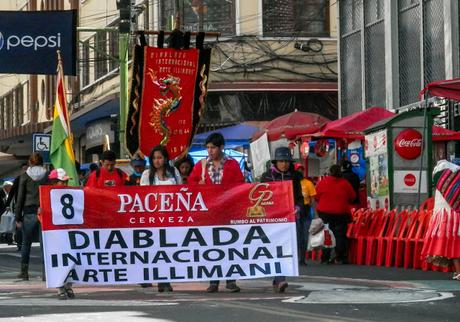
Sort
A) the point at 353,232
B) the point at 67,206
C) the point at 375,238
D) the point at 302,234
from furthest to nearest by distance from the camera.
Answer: the point at 353,232
the point at 375,238
the point at 302,234
the point at 67,206

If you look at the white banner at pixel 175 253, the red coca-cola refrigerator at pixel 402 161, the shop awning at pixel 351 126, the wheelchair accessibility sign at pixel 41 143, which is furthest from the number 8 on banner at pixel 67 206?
the wheelchair accessibility sign at pixel 41 143

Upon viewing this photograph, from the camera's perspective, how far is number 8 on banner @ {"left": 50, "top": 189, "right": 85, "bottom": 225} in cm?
1304

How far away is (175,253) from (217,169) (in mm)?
1091

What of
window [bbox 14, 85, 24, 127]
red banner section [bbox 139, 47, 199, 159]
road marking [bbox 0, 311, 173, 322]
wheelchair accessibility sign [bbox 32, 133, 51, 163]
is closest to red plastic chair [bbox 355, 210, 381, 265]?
red banner section [bbox 139, 47, 199, 159]

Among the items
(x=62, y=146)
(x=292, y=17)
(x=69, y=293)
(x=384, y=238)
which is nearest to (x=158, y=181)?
(x=69, y=293)

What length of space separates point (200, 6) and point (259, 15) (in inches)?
64.7

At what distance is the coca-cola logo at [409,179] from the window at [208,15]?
14.4 m

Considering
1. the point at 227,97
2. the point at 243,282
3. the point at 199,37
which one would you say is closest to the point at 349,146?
the point at 199,37

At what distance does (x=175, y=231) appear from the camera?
13398 mm

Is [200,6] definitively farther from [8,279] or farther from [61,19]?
[8,279]

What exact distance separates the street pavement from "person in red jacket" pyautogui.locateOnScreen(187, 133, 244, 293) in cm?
97

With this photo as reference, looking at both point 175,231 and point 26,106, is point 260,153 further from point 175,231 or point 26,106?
point 26,106

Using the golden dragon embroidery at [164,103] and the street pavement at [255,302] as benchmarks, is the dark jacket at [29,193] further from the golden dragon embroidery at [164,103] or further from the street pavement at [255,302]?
the golden dragon embroidery at [164,103]

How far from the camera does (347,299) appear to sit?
40.2ft
